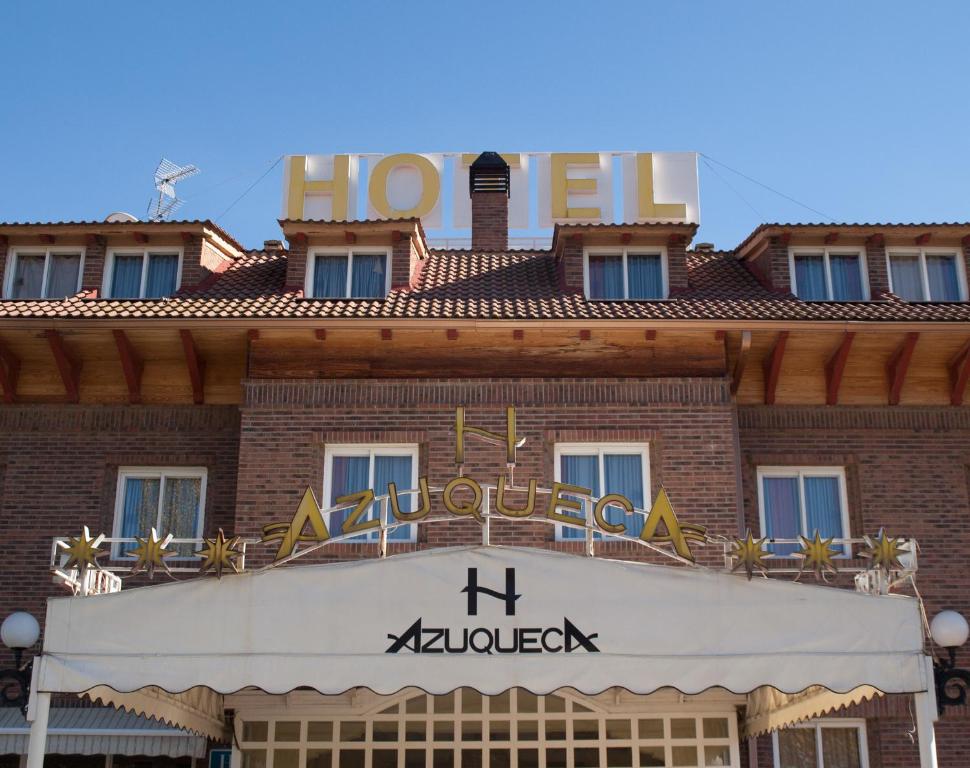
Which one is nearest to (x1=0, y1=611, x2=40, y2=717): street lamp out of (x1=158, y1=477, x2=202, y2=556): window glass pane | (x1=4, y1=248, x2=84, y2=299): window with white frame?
(x1=158, y1=477, x2=202, y2=556): window glass pane

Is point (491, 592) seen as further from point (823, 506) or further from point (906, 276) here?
point (906, 276)

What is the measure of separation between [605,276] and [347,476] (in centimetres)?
500

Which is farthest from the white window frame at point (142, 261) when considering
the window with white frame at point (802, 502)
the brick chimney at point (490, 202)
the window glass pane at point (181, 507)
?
the window with white frame at point (802, 502)

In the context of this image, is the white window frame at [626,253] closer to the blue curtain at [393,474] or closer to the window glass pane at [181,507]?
the blue curtain at [393,474]

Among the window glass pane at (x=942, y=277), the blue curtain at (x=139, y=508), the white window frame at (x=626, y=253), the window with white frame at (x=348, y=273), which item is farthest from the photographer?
the window glass pane at (x=942, y=277)

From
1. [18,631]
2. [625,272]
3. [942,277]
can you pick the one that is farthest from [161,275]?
[942,277]

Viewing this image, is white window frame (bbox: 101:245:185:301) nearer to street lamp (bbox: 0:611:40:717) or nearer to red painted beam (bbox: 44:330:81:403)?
red painted beam (bbox: 44:330:81:403)

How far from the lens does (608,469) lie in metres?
16.1

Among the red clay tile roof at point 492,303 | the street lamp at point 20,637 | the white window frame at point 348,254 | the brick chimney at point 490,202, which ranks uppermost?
the brick chimney at point 490,202

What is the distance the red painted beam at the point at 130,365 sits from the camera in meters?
16.1

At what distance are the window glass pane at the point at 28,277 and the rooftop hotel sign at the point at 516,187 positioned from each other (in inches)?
243

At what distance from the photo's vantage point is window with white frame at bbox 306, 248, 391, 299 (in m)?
17.9

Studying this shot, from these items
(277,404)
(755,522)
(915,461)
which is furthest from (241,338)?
(915,461)

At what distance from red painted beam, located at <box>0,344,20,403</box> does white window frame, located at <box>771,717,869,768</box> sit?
11.0 m
